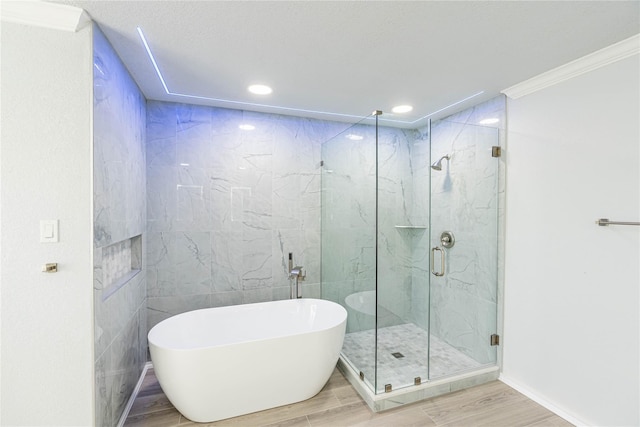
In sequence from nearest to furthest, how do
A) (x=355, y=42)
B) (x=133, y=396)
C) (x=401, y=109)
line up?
1. (x=355, y=42)
2. (x=133, y=396)
3. (x=401, y=109)

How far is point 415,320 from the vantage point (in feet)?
8.95

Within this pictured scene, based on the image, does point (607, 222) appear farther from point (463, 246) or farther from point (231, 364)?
point (231, 364)

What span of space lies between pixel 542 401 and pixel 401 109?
2.72 m

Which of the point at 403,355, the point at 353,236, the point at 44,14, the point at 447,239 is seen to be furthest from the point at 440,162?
the point at 44,14

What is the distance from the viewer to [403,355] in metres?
2.63

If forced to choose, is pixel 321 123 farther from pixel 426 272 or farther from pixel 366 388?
pixel 366 388

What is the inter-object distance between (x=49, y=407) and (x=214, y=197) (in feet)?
5.90

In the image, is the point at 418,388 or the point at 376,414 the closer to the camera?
the point at 376,414

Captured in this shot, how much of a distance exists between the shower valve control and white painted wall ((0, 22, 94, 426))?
2724 mm

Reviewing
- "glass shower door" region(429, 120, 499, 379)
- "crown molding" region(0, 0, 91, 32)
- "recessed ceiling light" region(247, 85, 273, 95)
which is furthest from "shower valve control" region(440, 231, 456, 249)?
"crown molding" region(0, 0, 91, 32)

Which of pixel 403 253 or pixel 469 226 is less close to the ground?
pixel 469 226

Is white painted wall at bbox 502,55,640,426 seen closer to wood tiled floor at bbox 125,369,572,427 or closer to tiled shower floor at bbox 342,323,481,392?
wood tiled floor at bbox 125,369,572,427

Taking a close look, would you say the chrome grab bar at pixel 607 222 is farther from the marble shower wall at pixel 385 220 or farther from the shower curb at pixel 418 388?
the shower curb at pixel 418 388

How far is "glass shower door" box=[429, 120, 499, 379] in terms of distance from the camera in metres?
2.54
